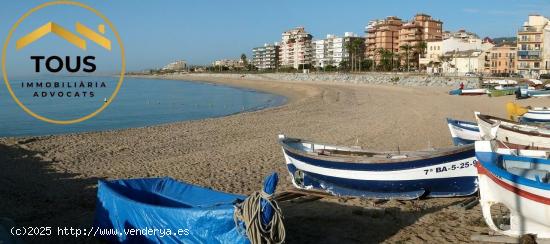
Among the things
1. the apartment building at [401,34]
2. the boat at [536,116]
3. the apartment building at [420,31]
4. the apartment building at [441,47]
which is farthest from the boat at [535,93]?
the apartment building at [420,31]

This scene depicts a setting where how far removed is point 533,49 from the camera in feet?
225

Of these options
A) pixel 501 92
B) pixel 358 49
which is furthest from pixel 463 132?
pixel 358 49

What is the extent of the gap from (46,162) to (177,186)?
300 inches

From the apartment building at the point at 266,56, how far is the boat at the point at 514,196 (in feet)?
498

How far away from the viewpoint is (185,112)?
114ft

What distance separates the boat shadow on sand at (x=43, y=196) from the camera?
7.76m

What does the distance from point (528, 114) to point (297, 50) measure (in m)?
134

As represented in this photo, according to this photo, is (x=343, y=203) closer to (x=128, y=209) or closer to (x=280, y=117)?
(x=128, y=209)

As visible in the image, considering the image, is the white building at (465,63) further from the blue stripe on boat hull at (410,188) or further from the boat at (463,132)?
the blue stripe on boat hull at (410,188)

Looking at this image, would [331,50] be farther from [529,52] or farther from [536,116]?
[536,116]

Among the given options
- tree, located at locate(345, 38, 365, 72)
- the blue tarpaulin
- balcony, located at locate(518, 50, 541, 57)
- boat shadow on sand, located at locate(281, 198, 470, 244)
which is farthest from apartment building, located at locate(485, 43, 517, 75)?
the blue tarpaulin

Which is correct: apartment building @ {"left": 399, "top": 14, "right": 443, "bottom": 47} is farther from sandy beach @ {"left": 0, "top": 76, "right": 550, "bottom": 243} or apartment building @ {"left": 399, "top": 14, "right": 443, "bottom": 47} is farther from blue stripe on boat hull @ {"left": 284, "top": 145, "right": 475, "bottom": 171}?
blue stripe on boat hull @ {"left": 284, "top": 145, "right": 475, "bottom": 171}

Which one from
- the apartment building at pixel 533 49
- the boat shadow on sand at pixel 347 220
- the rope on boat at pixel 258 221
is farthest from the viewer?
the apartment building at pixel 533 49

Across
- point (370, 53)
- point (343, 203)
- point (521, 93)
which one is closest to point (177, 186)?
point (343, 203)
